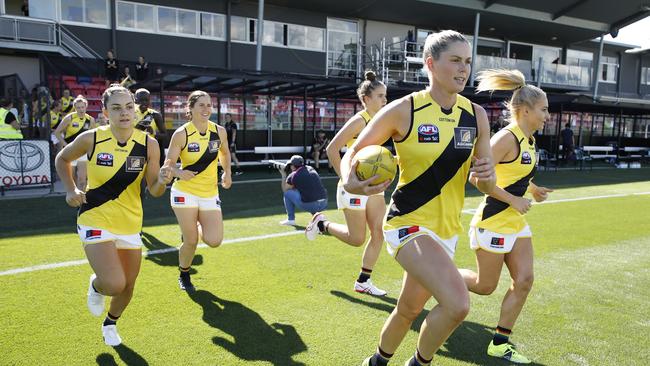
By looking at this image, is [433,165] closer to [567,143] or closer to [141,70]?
[141,70]

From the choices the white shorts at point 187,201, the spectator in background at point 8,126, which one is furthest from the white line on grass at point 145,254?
the spectator in background at point 8,126

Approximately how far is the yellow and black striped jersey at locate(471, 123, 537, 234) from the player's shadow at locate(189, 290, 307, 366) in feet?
6.34

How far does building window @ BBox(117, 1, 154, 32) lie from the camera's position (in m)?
21.3

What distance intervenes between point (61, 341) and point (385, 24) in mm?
26682

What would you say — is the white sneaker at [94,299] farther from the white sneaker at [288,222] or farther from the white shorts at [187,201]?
the white sneaker at [288,222]

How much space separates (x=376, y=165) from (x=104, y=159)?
2.49 m

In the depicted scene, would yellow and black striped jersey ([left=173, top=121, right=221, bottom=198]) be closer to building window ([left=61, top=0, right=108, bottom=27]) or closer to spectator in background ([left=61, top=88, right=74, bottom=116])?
spectator in background ([left=61, top=88, right=74, bottom=116])

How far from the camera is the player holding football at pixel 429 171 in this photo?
3039mm

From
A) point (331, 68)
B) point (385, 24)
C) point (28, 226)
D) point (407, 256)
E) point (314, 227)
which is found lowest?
point (28, 226)

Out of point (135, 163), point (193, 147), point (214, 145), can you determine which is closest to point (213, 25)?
point (214, 145)

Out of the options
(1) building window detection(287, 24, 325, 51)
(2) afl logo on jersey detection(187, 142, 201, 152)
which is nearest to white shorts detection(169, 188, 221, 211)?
(2) afl logo on jersey detection(187, 142, 201, 152)

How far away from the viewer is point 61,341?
4.17 meters

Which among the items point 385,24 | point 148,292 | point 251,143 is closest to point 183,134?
point 148,292

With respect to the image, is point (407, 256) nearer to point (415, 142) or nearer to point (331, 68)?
point (415, 142)
